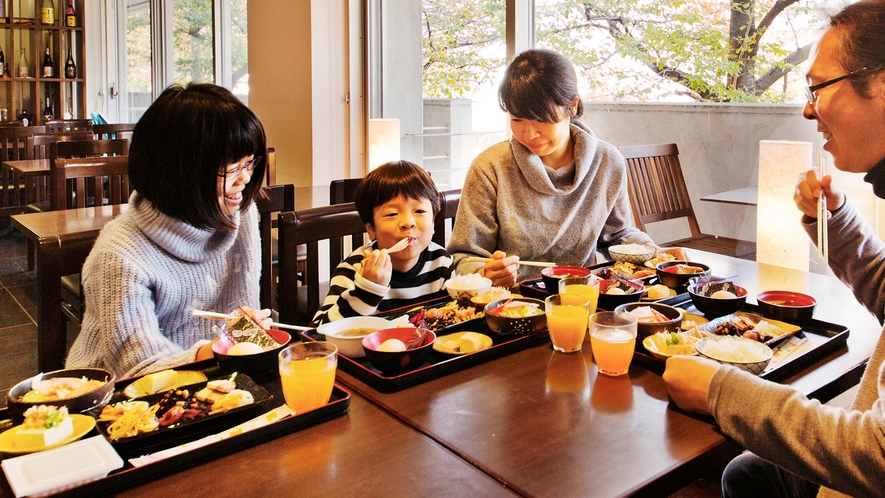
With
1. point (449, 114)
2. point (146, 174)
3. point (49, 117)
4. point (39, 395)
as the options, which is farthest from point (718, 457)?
point (49, 117)

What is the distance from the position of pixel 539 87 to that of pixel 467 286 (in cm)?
69

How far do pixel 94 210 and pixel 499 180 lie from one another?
6.06ft

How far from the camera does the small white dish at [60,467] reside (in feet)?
2.79

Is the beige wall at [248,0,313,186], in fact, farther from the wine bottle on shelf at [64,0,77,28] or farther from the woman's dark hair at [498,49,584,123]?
the wine bottle on shelf at [64,0,77,28]

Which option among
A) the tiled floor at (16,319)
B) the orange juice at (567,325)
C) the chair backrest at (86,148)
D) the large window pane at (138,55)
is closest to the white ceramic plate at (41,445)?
the orange juice at (567,325)

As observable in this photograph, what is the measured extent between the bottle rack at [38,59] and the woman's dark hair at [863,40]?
788 centimetres

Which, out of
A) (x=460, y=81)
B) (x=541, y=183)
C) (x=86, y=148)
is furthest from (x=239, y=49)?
(x=541, y=183)

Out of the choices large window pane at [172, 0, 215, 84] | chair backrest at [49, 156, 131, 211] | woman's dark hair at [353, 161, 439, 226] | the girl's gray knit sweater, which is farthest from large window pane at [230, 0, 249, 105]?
the girl's gray knit sweater

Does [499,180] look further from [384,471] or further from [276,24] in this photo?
[276,24]

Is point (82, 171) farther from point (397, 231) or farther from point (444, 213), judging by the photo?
point (397, 231)

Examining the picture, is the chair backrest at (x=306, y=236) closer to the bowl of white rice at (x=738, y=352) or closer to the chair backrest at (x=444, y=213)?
the chair backrest at (x=444, y=213)

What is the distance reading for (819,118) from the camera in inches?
49.3

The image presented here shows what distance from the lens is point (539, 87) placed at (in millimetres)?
2008

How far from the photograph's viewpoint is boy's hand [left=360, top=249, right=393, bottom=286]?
5.27 feet
